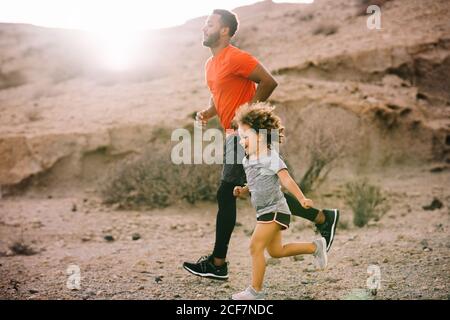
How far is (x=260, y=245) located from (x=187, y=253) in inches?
94.8

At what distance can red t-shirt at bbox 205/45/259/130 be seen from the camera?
4145 mm

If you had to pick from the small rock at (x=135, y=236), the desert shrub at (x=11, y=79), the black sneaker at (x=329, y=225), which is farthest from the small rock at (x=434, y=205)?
the desert shrub at (x=11, y=79)

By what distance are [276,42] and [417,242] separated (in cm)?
1129

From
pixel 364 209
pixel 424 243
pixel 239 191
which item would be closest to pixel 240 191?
pixel 239 191

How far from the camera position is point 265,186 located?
3752 mm

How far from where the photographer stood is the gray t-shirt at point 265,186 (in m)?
3.73

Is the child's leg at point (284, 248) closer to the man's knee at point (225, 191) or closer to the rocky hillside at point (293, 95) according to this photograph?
the man's knee at point (225, 191)

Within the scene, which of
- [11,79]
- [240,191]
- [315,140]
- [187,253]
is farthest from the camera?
[11,79]

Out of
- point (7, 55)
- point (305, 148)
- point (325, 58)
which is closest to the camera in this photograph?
point (305, 148)

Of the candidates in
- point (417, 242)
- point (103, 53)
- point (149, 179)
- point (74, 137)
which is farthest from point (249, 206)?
point (103, 53)

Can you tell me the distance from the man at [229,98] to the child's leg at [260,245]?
0.58 m

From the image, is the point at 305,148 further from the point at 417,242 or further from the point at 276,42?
the point at 276,42

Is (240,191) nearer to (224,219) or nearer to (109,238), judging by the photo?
(224,219)

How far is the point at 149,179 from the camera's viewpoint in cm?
909
